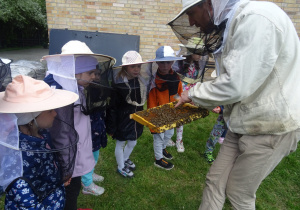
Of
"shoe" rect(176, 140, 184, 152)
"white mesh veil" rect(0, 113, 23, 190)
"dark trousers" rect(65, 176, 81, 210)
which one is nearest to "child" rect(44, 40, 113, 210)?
"dark trousers" rect(65, 176, 81, 210)

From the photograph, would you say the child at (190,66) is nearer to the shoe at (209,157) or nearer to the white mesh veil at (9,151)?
the shoe at (209,157)

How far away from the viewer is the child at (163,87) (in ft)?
9.57

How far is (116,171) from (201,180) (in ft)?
4.22

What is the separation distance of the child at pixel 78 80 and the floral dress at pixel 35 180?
49 centimetres

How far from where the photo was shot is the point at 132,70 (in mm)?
2479

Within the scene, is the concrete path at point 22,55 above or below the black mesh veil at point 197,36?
below

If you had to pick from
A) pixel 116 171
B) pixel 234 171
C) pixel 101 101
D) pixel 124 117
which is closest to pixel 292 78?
pixel 234 171

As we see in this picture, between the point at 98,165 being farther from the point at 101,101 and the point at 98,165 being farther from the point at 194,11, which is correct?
the point at 194,11

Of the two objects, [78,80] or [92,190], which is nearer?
[78,80]

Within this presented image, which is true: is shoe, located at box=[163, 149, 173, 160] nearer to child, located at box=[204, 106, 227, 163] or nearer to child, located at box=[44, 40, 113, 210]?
child, located at box=[204, 106, 227, 163]

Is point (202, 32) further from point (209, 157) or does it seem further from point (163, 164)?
point (209, 157)

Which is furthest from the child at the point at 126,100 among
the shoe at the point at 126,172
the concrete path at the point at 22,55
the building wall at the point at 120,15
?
the concrete path at the point at 22,55

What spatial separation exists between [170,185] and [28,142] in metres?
2.27

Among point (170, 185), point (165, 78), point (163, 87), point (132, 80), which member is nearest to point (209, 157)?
point (170, 185)
